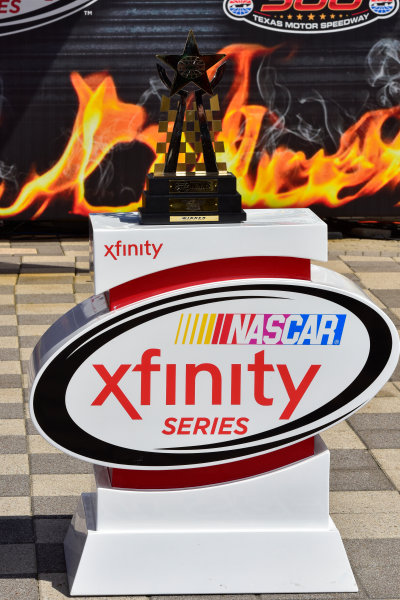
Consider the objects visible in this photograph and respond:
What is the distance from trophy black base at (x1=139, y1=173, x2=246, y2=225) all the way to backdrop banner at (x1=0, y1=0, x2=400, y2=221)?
26.9 feet

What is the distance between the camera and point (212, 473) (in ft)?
16.5

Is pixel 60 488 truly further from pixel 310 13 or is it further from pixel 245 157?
pixel 310 13

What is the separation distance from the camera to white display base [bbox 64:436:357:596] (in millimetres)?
4930

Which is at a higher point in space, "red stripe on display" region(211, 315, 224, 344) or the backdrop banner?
"red stripe on display" region(211, 315, 224, 344)

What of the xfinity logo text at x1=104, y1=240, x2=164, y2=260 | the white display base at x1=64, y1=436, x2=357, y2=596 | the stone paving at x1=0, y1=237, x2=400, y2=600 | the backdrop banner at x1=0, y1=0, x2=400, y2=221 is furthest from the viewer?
the backdrop banner at x1=0, y1=0, x2=400, y2=221

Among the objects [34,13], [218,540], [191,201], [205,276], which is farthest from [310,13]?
[218,540]

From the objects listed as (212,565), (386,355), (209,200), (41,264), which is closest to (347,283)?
(386,355)

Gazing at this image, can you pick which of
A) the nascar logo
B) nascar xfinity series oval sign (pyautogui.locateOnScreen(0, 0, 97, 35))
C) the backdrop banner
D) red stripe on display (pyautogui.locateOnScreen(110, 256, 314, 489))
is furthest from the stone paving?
nascar xfinity series oval sign (pyautogui.locateOnScreen(0, 0, 97, 35))

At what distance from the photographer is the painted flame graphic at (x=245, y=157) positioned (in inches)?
516

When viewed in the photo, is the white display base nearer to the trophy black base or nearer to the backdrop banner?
the trophy black base

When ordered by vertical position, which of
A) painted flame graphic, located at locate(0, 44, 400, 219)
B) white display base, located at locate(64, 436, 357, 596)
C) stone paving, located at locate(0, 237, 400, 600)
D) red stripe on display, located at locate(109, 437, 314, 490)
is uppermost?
red stripe on display, located at locate(109, 437, 314, 490)

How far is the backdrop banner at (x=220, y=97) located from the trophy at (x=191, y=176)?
7990mm

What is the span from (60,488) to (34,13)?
8213 mm

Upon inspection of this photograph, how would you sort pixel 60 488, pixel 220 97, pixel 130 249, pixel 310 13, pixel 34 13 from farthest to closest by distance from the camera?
pixel 220 97 → pixel 310 13 → pixel 34 13 → pixel 60 488 → pixel 130 249
